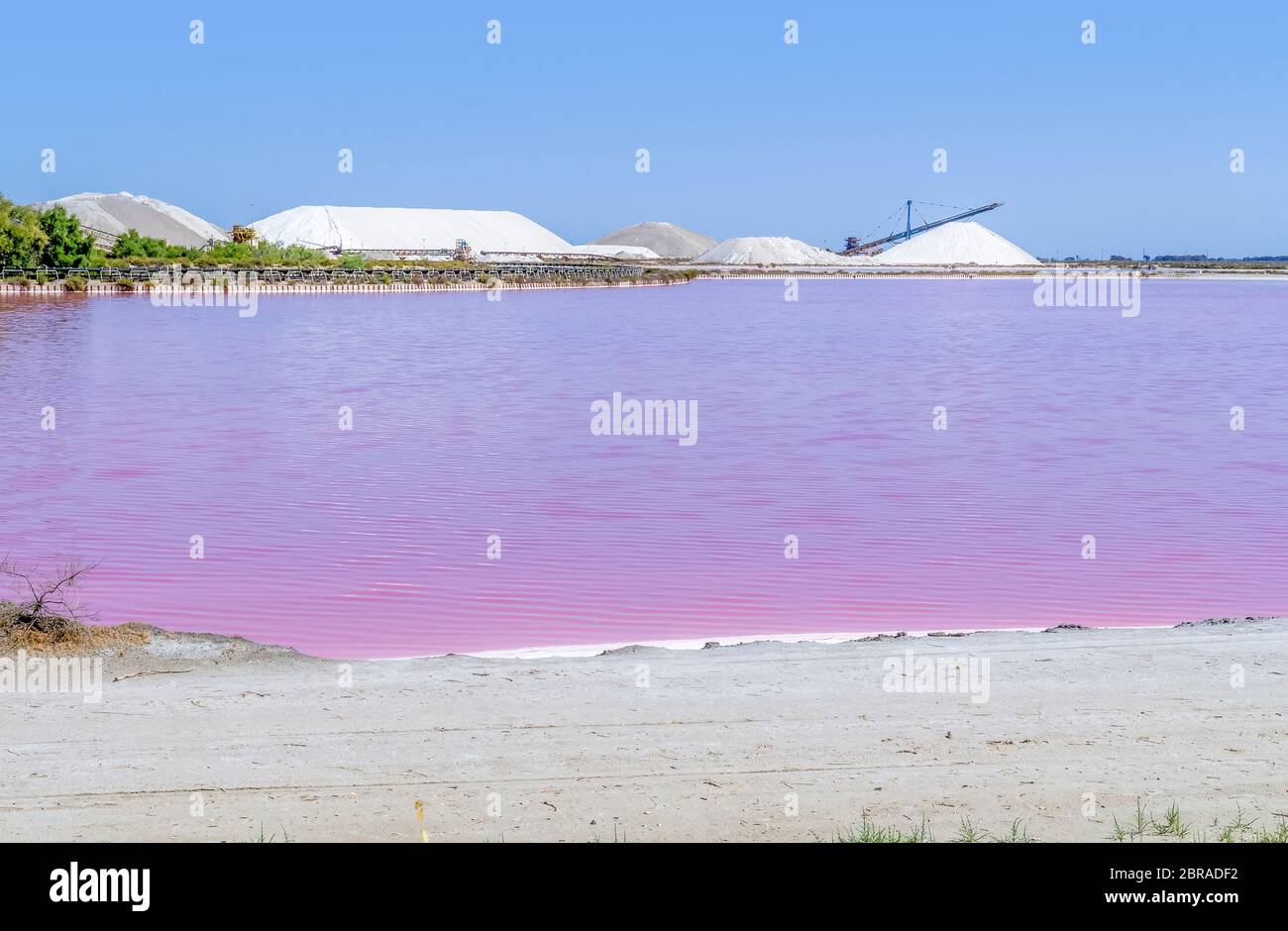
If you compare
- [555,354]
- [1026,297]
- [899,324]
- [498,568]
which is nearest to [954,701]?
[498,568]

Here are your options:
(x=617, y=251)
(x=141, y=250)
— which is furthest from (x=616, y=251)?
(x=141, y=250)

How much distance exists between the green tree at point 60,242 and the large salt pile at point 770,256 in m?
102

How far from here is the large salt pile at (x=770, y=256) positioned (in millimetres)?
159500

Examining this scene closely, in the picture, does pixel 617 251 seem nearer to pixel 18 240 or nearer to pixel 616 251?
pixel 616 251

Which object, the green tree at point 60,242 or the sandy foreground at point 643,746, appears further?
the green tree at point 60,242

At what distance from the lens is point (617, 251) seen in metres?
189

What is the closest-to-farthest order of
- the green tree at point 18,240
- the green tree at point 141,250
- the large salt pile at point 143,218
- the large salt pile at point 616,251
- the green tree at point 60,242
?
the green tree at point 18,240
the green tree at point 60,242
the green tree at point 141,250
the large salt pile at point 143,218
the large salt pile at point 616,251

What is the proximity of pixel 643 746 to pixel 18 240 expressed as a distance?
197ft

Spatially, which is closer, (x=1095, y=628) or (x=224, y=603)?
(x=1095, y=628)

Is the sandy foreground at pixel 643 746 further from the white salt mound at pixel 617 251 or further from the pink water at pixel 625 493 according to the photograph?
the white salt mound at pixel 617 251

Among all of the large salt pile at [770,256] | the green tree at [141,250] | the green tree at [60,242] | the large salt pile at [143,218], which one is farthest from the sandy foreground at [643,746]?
the large salt pile at [770,256]

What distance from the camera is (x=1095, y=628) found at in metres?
7.61
